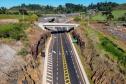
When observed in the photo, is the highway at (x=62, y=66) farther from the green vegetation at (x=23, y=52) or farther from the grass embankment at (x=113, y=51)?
the grass embankment at (x=113, y=51)

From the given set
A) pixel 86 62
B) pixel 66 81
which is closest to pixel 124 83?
pixel 66 81

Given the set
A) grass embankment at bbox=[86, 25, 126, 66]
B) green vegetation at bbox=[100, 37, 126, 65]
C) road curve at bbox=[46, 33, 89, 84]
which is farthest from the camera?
road curve at bbox=[46, 33, 89, 84]

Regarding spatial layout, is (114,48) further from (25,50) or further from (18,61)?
(18,61)

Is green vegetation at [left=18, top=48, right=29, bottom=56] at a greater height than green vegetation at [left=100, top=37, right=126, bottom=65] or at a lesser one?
greater

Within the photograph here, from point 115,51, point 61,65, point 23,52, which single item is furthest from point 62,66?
point 23,52

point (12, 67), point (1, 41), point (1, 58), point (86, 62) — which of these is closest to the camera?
point (12, 67)

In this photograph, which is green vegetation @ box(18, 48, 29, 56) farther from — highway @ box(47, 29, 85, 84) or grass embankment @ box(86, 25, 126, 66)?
grass embankment @ box(86, 25, 126, 66)

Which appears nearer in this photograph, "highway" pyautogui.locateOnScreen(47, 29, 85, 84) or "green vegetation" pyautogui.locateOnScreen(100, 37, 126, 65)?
"green vegetation" pyautogui.locateOnScreen(100, 37, 126, 65)

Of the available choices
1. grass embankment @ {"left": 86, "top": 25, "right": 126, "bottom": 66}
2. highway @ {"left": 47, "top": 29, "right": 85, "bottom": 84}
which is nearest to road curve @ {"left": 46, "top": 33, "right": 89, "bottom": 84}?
highway @ {"left": 47, "top": 29, "right": 85, "bottom": 84}
